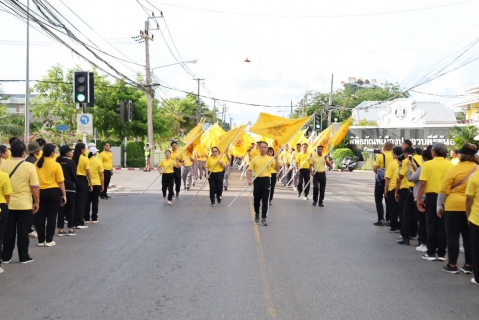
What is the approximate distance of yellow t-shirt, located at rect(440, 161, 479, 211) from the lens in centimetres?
724

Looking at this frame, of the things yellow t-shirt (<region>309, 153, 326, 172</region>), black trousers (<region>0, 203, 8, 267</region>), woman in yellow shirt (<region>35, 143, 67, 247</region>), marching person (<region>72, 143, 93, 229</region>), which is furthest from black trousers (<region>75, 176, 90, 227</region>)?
yellow t-shirt (<region>309, 153, 326, 172</region>)

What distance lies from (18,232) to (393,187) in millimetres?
6965

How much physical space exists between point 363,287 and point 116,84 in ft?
131

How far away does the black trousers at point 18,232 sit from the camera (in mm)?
7840

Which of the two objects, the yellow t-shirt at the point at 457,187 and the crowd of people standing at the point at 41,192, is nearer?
the yellow t-shirt at the point at 457,187

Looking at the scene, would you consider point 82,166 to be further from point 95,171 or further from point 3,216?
point 3,216

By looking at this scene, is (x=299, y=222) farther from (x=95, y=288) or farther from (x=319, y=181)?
(x=95, y=288)

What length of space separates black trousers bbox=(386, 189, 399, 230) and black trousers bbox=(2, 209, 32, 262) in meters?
6.83

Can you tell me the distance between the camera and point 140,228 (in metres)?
11.3

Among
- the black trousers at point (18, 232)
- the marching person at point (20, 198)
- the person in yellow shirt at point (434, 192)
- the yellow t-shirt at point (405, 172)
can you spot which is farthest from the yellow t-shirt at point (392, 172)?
the black trousers at point (18, 232)

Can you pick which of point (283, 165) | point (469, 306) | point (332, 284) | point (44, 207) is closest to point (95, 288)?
point (332, 284)

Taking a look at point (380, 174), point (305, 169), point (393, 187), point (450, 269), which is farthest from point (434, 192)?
point (305, 169)

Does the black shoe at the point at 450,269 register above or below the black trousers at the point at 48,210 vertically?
below

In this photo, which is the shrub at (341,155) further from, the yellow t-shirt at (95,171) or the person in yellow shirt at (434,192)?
the person in yellow shirt at (434,192)
